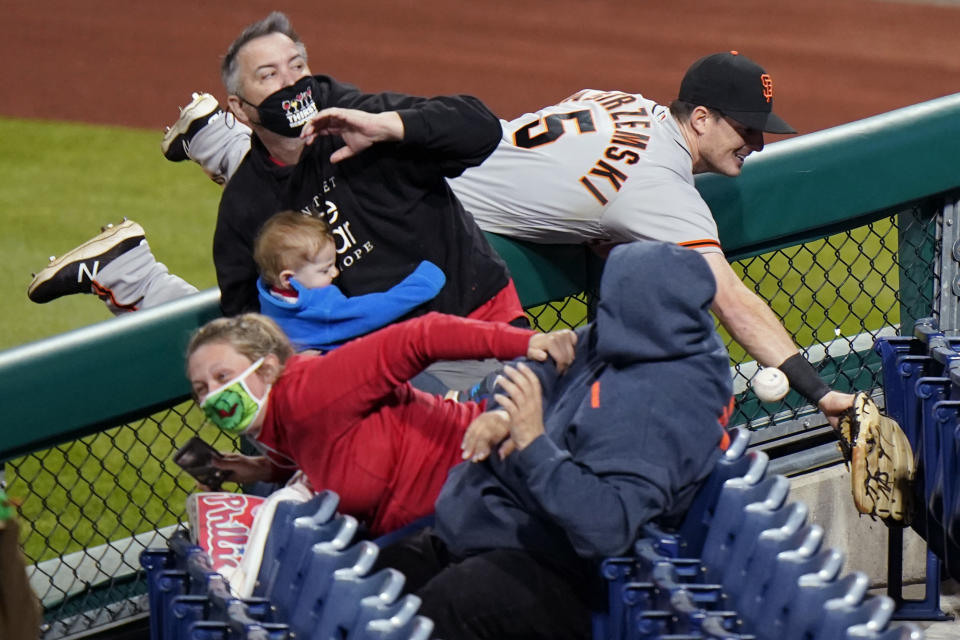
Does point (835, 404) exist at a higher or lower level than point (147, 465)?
higher

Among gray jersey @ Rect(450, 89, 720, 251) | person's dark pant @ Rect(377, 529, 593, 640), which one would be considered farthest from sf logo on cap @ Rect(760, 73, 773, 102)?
person's dark pant @ Rect(377, 529, 593, 640)

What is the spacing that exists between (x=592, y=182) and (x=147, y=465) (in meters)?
2.32

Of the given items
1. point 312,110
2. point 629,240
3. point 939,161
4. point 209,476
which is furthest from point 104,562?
point 939,161

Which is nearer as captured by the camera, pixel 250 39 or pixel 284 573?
pixel 284 573

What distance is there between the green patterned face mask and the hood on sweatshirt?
2.48 ft

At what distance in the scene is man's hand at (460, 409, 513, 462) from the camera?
285 cm

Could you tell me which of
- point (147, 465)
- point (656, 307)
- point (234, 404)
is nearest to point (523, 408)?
point (656, 307)

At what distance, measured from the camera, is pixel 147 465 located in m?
5.48

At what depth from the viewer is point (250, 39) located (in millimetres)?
3756

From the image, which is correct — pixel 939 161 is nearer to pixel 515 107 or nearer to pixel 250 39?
pixel 250 39

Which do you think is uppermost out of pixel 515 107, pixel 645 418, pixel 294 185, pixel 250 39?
pixel 250 39

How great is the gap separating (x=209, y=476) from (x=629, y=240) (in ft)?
4.39

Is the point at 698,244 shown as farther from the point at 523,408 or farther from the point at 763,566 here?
the point at 763,566

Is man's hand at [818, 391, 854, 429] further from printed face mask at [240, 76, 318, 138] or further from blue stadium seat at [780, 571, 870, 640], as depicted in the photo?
printed face mask at [240, 76, 318, 138]
